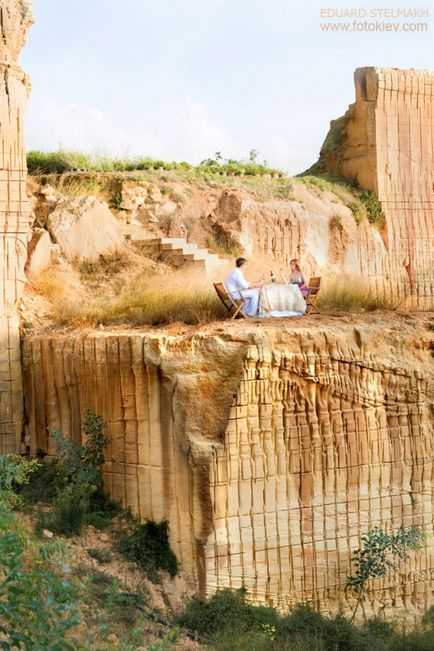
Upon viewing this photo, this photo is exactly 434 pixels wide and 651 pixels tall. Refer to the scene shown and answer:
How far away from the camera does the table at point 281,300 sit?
13.0 m

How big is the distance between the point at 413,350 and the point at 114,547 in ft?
14.4

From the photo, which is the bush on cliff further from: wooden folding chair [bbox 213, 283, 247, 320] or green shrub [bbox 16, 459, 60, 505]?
wooden folding chair [bbox 213, 283, 247, 320]

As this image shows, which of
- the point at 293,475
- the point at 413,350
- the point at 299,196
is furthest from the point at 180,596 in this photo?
the point at 299,196

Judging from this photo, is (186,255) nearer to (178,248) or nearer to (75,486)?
(178,248)

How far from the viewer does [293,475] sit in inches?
464

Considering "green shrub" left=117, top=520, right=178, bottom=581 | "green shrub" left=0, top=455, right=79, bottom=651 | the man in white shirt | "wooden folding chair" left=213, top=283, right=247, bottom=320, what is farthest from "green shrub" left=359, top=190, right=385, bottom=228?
"green shrub" left=0, top=455, right=79, bottom=651

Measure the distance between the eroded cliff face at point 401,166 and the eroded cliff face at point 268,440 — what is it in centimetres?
577

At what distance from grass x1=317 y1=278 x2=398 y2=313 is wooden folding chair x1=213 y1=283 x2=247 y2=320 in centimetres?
132

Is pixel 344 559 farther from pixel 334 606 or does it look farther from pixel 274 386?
pixel 274 386

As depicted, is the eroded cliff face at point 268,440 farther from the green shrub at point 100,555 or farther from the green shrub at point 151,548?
the green shrub at point 100,555

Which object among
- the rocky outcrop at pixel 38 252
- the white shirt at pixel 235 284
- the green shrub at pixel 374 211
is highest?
the green shrub at pixel 374 211

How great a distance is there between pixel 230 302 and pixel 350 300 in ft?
6.46

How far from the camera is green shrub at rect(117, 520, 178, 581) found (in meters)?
11.4

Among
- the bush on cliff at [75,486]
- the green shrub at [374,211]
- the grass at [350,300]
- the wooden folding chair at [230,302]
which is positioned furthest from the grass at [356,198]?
the bush on cliff at [75,486]
